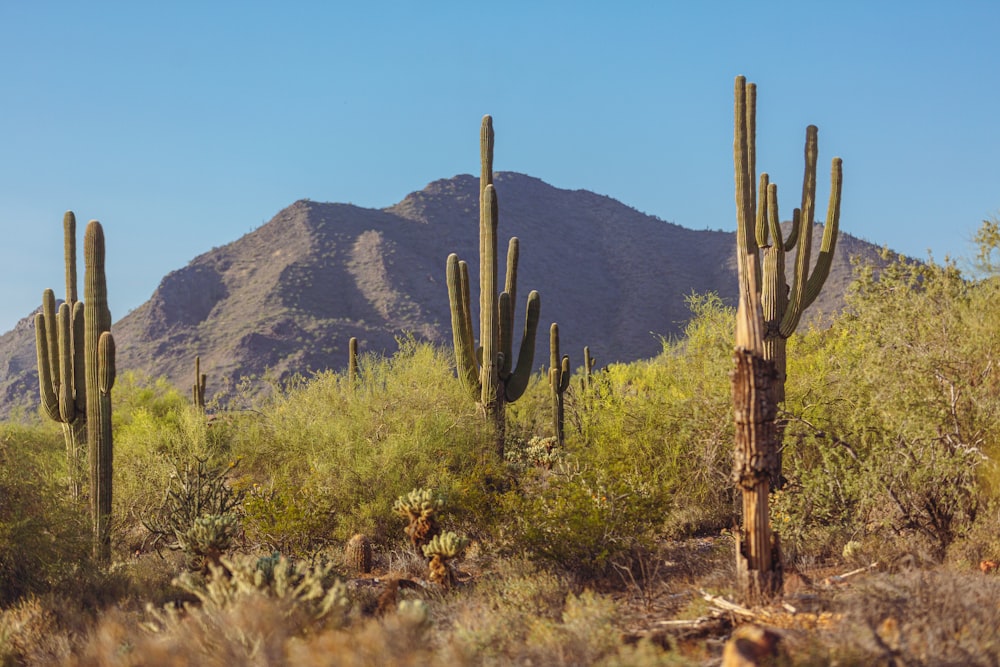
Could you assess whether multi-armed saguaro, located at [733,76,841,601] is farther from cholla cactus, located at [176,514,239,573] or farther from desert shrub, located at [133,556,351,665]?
cholla cactus, located at [176,514,239,573]

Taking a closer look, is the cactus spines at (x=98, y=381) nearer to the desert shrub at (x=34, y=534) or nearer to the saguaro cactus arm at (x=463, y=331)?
the desert shrub at (x=34, y=534)

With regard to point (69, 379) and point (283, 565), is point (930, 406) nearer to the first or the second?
point (283, 565)

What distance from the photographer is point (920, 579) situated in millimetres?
6582

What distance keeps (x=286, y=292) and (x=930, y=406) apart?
54.3m

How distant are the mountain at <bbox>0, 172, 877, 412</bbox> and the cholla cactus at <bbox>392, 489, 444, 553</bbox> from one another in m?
35.2

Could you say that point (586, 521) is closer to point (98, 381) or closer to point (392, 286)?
point (98, 381)

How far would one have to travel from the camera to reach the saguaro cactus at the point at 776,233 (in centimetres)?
1005

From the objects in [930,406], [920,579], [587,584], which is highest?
[930,406]

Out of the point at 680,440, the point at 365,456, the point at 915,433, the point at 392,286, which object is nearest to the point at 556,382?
the point at 365,456

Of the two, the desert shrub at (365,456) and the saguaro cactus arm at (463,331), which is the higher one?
the saguaro cactus arm at (463,331)

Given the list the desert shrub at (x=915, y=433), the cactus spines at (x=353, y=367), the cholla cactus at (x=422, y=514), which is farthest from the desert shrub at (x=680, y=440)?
the cactus spines at (x=353, y=367)

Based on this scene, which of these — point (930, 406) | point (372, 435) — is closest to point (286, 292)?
point (372, 435)

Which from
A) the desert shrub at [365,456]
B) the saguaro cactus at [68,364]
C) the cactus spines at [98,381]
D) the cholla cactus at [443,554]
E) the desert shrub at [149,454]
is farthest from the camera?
the desert shrub at [149,454]

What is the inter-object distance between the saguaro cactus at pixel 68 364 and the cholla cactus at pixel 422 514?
5850mm
